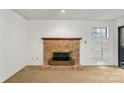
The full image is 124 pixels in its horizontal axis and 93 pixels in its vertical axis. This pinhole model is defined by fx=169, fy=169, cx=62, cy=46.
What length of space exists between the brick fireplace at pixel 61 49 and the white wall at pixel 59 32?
0.23m

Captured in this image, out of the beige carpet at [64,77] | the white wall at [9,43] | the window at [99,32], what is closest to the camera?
the white wall at [9,43]

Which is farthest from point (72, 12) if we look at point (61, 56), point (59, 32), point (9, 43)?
point (61, 56)

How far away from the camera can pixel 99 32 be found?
787 cm

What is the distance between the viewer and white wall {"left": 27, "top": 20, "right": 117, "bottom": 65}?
25.2 ft

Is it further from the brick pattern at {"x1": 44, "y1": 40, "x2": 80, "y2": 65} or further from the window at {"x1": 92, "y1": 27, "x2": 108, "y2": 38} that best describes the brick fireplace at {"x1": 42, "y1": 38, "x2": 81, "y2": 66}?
the window at {"x1": 92, "y1": 27, "x2": 108, "y2": 38}

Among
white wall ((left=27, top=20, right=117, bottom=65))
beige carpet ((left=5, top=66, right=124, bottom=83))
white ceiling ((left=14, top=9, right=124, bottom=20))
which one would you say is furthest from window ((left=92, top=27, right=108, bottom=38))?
beige carpet ((left=5, top=66, right=124, bottom=83))

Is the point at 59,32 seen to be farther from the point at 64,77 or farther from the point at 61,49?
the point at 64,77

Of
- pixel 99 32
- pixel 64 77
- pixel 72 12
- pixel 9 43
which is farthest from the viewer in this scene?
pixel 99 32

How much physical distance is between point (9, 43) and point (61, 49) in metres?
3.00

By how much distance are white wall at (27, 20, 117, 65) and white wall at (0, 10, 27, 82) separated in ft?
4.07

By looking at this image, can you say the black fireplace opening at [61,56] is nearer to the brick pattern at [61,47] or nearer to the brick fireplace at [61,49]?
the brick fireplace at [61,49]

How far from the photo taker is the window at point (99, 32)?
7.85 metres

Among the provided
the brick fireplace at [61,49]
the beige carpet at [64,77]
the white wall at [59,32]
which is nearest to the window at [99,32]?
the white wall at [59,32]

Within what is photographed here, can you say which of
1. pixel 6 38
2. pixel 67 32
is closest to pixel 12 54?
pixel 6 38
